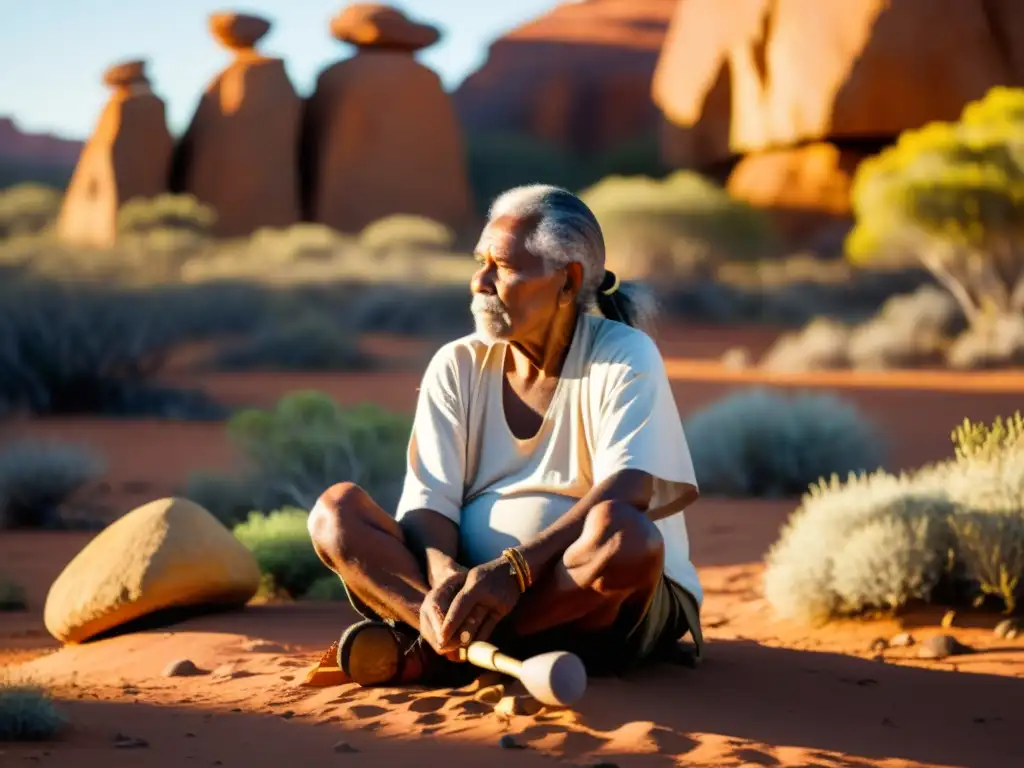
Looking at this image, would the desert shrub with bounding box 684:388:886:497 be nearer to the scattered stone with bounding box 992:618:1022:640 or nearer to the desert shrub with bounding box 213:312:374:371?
the scattered stone with bounding box 992:618:1022:640

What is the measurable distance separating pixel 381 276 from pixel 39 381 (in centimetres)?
1077

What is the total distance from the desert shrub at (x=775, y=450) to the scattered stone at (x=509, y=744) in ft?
20.0

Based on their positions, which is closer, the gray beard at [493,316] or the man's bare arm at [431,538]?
the man's bare arm at [431,538]

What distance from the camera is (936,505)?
237 inches

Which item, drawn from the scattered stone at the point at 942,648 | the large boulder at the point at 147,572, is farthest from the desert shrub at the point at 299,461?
the scattered stone at the point at 942,648

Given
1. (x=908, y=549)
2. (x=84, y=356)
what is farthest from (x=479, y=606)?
(x=84, y=356)

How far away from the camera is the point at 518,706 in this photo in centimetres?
411

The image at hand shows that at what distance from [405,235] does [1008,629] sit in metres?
23.9

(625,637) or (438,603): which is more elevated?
(438,603)

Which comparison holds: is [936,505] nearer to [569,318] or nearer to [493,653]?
[569,318]

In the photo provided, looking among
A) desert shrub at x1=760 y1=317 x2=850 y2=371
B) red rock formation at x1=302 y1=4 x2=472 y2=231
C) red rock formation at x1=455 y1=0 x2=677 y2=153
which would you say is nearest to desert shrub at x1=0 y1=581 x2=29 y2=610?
desert shrub at x1=760 y1=317 x2=850 y2=371

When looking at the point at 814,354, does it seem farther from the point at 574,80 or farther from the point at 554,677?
the point at 574,80

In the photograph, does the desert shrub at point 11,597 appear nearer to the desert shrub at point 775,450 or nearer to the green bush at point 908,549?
the green bush at point 908,549

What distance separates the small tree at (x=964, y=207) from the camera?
61.3ft
